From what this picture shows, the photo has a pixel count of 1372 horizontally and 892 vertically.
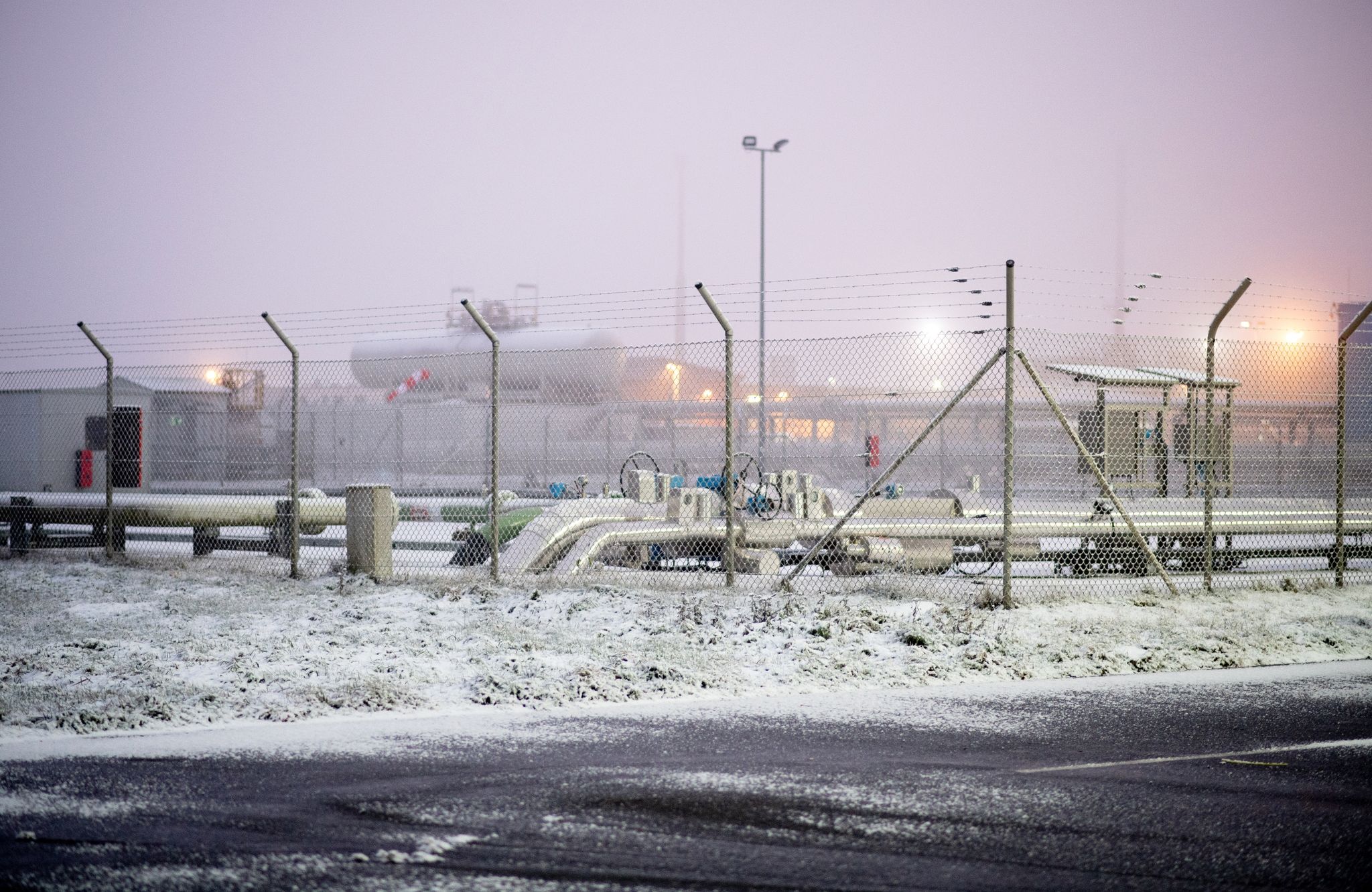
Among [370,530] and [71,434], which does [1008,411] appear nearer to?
[370,530]

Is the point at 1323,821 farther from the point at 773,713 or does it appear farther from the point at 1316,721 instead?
the point at 773,713

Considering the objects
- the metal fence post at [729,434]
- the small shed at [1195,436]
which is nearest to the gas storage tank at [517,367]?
the small shed at [1195,436]

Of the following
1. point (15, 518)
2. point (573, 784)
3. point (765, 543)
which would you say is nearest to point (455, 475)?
point (15, 518)

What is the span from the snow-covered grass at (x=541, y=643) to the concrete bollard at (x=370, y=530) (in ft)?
1.25

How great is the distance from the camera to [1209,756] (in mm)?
5102

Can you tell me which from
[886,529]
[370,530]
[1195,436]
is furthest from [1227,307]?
[370,530]

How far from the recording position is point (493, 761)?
4.93 meters

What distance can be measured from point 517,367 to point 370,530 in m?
28.1

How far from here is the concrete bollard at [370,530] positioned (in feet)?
34.1

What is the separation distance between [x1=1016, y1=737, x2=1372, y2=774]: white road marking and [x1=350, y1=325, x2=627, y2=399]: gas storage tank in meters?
29.9

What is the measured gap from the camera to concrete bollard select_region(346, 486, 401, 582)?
10391mm

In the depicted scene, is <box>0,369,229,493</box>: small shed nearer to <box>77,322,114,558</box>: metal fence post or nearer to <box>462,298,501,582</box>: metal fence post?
<box>77,322,114,558</box>: metal fence post

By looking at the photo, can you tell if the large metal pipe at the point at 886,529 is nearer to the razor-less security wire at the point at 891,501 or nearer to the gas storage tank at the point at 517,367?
the razor-less security wire at the point at 891,501

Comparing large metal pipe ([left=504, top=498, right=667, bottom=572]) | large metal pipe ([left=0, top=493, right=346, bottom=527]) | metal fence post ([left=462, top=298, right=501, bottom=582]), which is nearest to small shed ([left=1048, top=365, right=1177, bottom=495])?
large metal pipe ([left=504, top=498, right=667, bottom=572])
